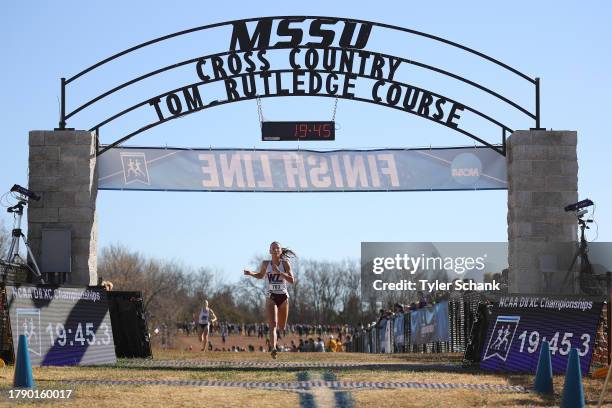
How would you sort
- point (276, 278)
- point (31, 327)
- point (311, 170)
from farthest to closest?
point (311, 170) → point (276, 278) → point (31, 327)

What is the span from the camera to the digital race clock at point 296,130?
22.9 meters

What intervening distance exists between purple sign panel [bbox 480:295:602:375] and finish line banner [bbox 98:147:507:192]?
804cm

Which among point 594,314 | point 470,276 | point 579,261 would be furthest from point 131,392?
point 470,276

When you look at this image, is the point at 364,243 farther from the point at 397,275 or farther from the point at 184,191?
the point at 184,191

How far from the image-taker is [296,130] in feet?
75.0

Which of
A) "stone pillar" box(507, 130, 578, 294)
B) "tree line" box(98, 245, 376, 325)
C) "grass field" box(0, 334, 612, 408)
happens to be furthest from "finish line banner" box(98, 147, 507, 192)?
"tree line" box(98, 245, 376, 325)

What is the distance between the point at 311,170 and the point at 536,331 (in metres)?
9.53

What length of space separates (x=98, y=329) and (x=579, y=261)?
9871 millimetres

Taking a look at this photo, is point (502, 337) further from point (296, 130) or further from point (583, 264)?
point (296, 130)

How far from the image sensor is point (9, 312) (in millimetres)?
14883

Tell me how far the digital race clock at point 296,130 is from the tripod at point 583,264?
17.7 feet

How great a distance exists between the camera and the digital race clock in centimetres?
2286

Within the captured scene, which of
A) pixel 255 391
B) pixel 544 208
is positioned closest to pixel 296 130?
pixel 544 208

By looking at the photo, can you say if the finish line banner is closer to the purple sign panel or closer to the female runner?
the female runner
